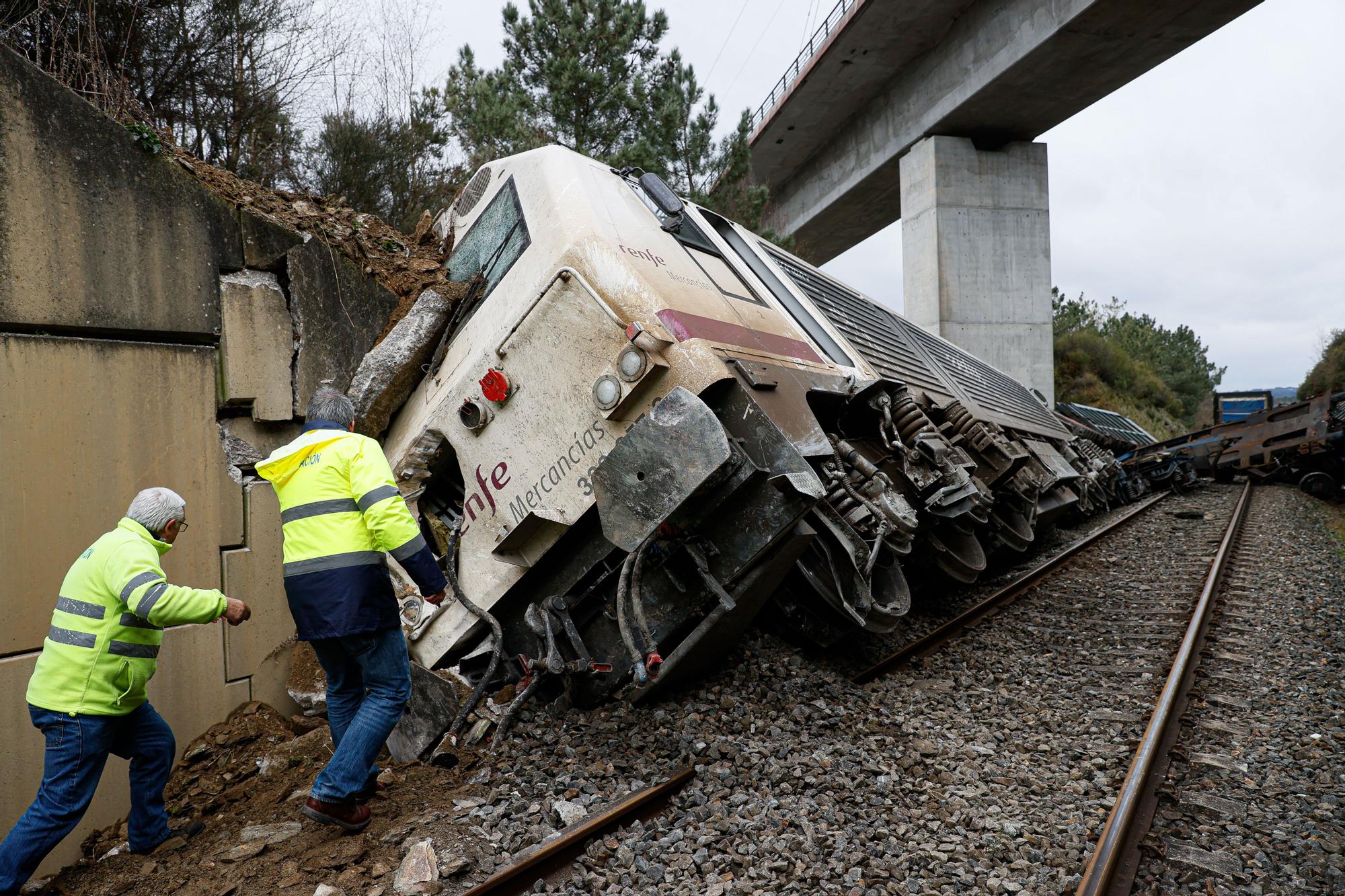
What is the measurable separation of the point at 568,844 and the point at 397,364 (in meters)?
2.45

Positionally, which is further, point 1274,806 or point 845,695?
point 845,695

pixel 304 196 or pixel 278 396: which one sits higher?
pixel 304 196

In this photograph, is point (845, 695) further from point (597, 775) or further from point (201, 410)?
point (201, 410)

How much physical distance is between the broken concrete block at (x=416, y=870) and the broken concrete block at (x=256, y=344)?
223cm

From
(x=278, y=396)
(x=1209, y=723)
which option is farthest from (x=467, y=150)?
(x=1209, y=723)

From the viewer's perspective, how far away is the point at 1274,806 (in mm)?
2867

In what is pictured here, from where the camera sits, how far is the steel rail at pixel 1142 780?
2.41 m

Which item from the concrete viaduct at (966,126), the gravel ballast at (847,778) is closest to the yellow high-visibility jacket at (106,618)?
the gravel ballast at (847,778)

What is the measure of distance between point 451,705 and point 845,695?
1818 mm

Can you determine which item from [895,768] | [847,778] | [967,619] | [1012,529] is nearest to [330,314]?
[847,778]

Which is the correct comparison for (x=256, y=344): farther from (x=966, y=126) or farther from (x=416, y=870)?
(x=966, y=126)

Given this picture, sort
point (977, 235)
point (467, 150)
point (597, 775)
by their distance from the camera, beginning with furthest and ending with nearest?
point (977, 235), point (467, 150), point (597, 775)

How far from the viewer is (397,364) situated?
3977mm

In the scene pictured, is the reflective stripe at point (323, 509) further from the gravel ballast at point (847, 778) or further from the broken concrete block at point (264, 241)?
the broken concrete block at point (264, 241)
